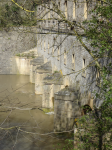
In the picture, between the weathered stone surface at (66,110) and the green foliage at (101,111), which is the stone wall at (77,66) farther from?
the green foliage at (101,111)

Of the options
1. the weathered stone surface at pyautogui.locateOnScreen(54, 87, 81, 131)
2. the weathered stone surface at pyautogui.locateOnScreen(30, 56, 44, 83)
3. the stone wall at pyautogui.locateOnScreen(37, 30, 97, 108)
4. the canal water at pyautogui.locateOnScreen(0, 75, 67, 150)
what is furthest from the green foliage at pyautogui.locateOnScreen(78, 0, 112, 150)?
the weathered stone surface at pyautogui.locateOnScreen(30, 56, 44, 83)

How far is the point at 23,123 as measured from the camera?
19.1 ft

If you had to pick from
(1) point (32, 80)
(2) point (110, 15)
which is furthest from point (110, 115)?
(1) point (32, 80)

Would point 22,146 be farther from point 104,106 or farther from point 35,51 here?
point 35,51

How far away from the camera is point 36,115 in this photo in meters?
15.8

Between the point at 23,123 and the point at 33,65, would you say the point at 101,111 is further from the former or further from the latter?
the point at 33,65

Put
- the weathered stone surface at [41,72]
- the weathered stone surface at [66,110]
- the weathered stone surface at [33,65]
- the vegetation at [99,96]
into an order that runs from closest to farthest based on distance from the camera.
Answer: the vegetation at [99,96]
the weathered stone surface at [66,110]
the weathered stone surface at [41,72]
the weathered stone surface at [33,65]

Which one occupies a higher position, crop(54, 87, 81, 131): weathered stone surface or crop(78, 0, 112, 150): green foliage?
crop(78, 0, 112, 150): green foliage

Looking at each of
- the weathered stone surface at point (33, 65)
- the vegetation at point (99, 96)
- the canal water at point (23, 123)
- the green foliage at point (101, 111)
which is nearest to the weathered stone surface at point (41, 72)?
the canal water at point (23, 123)

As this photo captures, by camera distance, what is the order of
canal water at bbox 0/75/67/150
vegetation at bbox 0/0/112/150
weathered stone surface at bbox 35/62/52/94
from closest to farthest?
canal water at bbox 0/75/67/150 → vegetation at bbox 0/0/112/150 → weathered stone surface at bbox 35/62/52/94

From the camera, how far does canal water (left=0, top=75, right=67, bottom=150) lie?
19.2 ft

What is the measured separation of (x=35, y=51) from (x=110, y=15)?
2288 centimetres

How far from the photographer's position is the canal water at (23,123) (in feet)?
19.2

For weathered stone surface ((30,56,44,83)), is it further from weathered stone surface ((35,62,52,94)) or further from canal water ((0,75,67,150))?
weathered stone surface ((35,62,52,94))
